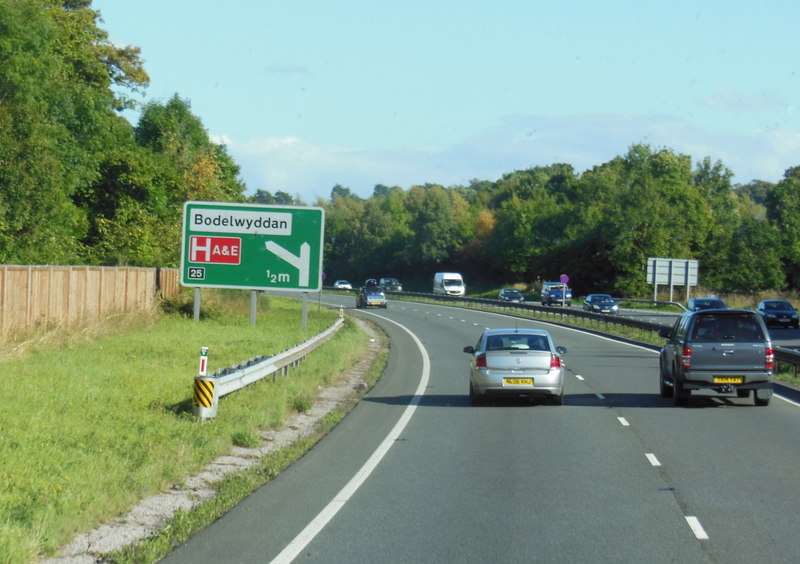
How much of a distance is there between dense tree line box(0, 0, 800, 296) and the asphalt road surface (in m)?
26.3

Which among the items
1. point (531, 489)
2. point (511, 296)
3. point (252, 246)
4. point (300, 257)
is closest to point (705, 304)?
point (300, 257)

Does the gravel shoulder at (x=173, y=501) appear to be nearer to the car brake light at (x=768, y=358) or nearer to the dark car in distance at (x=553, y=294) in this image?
the car brake light at (x=768, y=358)

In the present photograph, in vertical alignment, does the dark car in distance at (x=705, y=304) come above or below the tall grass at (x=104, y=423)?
above

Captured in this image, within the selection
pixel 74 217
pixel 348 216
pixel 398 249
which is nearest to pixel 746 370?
pixel 74 217

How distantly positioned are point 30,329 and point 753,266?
7780cm

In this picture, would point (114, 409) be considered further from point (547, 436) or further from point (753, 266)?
point (753, 266)

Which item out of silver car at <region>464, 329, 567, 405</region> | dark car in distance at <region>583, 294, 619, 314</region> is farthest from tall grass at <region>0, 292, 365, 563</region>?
dark car in distance at <region>583, 294, 619, 314</region>

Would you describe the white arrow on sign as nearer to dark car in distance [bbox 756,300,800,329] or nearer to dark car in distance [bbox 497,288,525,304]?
dark car in distance [bbox 756,300,800,329]

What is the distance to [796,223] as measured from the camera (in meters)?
95.3

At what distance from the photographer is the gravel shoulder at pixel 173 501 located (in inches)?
338

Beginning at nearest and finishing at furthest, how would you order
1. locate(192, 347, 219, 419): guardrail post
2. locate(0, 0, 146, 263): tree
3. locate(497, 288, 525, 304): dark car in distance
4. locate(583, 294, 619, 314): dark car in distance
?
locate(192, 347, 219, 419): guardrail post → locate(0, 0, 146, 263): tree → locate(583, 294, 619, 314): dark car in distance → locate(497, 288, 525, 304): dark car in distance

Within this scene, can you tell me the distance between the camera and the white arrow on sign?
1130 inches

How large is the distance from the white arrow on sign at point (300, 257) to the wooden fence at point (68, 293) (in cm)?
569

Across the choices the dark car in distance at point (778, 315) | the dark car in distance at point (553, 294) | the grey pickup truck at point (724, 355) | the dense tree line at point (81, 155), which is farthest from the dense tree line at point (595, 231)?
the grey pickup truck at point (724, 355)
